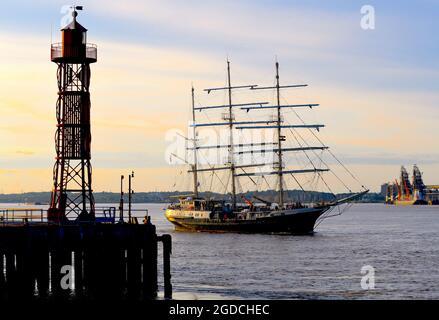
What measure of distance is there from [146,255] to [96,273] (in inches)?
117

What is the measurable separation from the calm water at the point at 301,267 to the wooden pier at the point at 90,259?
13.1ft

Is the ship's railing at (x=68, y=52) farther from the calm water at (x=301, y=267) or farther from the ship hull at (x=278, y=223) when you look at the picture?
the ship hull at (x=278, y=223)

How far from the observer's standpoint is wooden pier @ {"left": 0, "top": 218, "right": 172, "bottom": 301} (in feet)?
160

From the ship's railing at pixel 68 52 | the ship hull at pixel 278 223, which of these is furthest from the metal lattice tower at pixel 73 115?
the ship hull at pixel 278 223

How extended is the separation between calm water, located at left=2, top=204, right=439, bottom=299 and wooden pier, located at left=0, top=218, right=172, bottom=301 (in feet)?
13.1

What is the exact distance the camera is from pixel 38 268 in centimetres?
4900

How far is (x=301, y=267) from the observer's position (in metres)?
77.2

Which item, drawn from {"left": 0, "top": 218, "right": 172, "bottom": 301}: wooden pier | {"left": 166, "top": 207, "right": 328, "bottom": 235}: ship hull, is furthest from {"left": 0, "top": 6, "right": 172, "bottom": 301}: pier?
{"left": 166, "top": 207, "right": 328, "bottom": 235}: ship hull

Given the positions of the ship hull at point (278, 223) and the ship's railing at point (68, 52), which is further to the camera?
the ship hull at point (278, 223)

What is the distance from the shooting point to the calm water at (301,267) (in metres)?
59.3

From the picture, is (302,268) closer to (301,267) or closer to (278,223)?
(301,267)

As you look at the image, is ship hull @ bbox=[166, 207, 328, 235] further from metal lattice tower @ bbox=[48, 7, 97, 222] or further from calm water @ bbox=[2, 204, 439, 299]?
metal lattice tower @ bbox=[48, 7, 97, 222]
